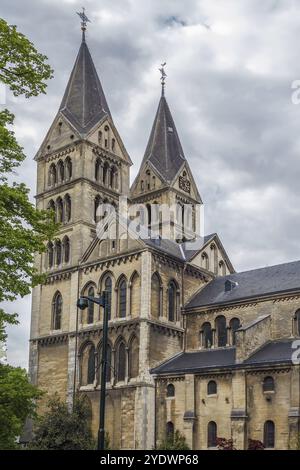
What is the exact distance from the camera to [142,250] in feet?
162

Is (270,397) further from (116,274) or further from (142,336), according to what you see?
(116,274)

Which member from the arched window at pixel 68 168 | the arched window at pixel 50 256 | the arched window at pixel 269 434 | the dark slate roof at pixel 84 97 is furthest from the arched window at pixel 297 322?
the dark slate roof at pixel 84 97

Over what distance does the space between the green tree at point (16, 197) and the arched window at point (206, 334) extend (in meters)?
28.8

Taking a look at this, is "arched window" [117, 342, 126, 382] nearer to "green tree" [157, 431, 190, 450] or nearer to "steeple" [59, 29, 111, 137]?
"green tree" [157, 431, 190, 450]

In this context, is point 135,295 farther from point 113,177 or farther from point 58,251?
point 113,177

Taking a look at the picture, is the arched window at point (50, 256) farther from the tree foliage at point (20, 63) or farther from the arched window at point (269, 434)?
the tree foliage at point (20, 63)

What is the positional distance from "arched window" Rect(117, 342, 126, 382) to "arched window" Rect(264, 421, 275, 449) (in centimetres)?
1117

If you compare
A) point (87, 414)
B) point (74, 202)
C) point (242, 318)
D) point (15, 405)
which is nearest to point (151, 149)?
point (74, 202)

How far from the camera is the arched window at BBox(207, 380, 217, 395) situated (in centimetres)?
4456

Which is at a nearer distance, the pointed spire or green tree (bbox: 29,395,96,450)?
green tree (bbox: 29,395,96,450)

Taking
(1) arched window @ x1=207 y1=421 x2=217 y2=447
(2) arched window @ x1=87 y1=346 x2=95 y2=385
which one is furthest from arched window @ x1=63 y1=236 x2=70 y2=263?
(1) arched window @ x1=207 y1=421 x2=217 y2=447

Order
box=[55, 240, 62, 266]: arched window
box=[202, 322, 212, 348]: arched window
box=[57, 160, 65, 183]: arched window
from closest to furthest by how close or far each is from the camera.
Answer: box=[202, 322, 212, 348]: arched window
box=[55, 240, 62, 266]: arched window
box=[57, 160, 65, 183]: arched window

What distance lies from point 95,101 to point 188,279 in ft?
60.9

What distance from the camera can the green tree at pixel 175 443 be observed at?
42.4 metres
